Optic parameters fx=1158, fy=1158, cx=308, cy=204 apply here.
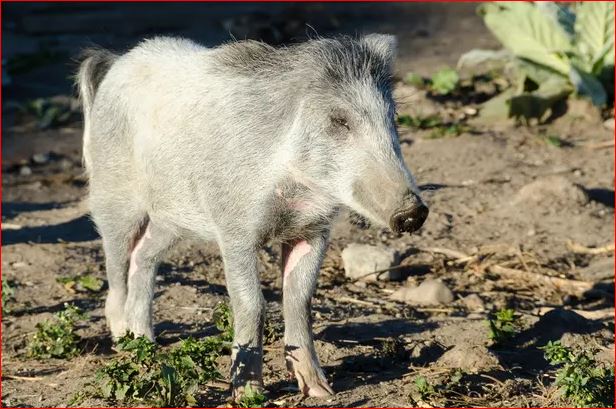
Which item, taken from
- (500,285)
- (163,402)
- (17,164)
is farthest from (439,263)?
(17,164)

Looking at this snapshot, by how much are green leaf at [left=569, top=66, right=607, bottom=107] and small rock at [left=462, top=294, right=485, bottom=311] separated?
12.0 ft

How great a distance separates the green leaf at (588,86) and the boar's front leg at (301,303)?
525 cm

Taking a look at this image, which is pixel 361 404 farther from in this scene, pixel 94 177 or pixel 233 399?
pixel 94 177

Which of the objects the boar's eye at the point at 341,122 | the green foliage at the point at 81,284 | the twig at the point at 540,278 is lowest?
the twig at the point at 540,278

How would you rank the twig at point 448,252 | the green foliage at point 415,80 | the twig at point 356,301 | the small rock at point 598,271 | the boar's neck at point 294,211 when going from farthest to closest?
the green foliage at point 415,80, the twig at point 448,252, the small rock at point 598,271, the twig at point 356,301, the boar's neck at point 294,211

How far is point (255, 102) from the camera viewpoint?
17.3ft

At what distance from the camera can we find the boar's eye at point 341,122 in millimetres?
5043

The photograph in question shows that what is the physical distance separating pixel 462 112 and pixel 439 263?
332 centimetres

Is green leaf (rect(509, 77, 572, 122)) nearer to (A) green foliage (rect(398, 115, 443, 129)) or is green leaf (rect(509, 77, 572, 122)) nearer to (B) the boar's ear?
(A) green foliage (rect(398, 115, 443, 129))

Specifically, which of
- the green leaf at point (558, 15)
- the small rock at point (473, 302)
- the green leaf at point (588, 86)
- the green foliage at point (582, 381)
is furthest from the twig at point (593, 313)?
the green leaf at point (558, 15)

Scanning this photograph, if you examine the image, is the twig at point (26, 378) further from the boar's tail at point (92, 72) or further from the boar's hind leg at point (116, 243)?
the boar's tail at point (92, 72)

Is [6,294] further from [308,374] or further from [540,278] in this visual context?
[540,278]

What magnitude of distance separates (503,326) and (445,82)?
5268 mm

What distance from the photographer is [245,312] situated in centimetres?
524
